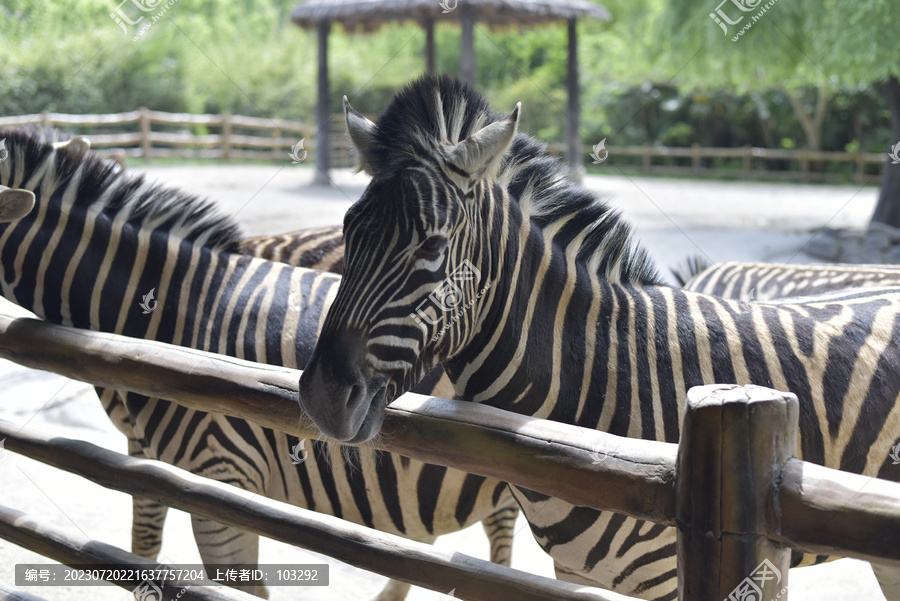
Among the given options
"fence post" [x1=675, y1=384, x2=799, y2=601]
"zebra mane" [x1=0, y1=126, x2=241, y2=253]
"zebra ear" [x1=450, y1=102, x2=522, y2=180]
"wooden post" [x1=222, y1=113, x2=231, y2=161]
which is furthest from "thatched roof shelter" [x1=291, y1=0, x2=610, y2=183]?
"fence post" [x1=675, y1=384, x2=799, y2=601]

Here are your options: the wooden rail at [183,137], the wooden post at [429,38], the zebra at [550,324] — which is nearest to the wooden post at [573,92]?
the wooden post at [429,38]

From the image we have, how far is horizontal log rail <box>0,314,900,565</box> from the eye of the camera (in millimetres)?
1262

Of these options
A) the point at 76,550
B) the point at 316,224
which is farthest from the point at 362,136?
the point at 316,224

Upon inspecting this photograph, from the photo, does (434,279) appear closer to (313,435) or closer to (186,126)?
(313,435)

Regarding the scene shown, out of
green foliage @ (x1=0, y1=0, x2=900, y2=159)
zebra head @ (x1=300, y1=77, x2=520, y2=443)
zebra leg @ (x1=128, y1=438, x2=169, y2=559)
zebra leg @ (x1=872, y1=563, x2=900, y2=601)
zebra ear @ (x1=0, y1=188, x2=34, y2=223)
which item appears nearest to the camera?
zebra head @ (x1=300, y1=77, x2=520, y2=443)

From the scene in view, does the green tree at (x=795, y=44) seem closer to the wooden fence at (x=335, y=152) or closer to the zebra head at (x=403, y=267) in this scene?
the zebra head at (x=403, y=267)

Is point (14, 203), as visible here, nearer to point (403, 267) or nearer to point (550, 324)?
point (403, 267)

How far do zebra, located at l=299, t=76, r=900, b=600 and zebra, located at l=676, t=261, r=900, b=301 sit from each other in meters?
1.81

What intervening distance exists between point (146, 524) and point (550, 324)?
207cm

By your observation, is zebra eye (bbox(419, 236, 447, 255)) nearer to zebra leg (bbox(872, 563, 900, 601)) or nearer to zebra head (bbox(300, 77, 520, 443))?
zebra head (bbox(300, 77, 520, 443))

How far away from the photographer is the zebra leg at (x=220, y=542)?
2.69 m

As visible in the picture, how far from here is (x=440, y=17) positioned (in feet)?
49.1

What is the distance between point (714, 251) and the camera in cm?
985

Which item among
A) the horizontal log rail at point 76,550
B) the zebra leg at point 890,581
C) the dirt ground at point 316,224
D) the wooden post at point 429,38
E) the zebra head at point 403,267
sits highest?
the wooden post at point 429,38
